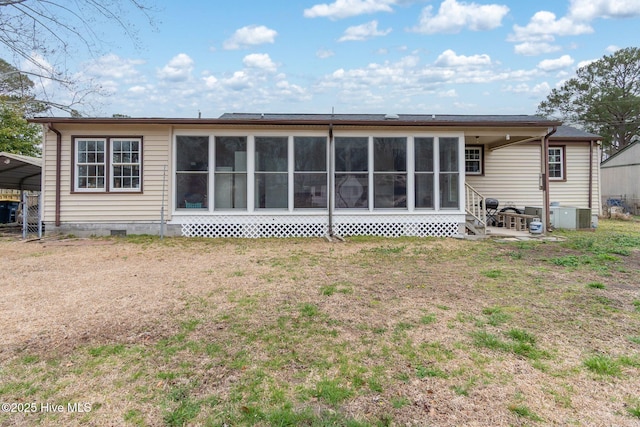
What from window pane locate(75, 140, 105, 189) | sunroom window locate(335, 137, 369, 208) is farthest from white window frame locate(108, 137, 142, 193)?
sunroom window locate(335, 137, 369, 208)

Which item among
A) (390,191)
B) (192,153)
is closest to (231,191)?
(192,153)

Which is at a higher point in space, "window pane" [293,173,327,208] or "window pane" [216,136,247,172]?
"window pane" [216,136,247,172]

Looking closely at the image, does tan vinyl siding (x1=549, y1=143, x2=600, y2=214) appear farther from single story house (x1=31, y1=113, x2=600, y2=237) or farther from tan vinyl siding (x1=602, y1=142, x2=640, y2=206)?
tan vinyl siding (x1=602, y1=142, x2=640, y2=206)

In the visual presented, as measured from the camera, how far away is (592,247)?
7.24 metres

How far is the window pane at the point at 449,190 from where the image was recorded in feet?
29.9

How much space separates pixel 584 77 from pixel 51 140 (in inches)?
1580

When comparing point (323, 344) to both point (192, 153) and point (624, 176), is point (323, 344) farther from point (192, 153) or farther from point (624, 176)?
point (624, 176)

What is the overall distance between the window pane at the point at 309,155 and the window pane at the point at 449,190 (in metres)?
3.07

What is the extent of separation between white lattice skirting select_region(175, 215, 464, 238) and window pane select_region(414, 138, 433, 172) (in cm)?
126

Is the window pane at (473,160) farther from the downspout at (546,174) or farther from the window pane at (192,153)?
the window pane at (192,153)

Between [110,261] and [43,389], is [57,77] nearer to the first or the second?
[110,261]

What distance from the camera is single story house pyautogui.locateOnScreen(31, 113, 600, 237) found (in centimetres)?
869

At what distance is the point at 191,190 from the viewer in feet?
29.2

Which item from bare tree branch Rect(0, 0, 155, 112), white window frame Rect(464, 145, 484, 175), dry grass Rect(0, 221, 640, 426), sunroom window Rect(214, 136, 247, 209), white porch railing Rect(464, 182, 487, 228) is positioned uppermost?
bare tree branch Rect(0, 0, 155, 112)
